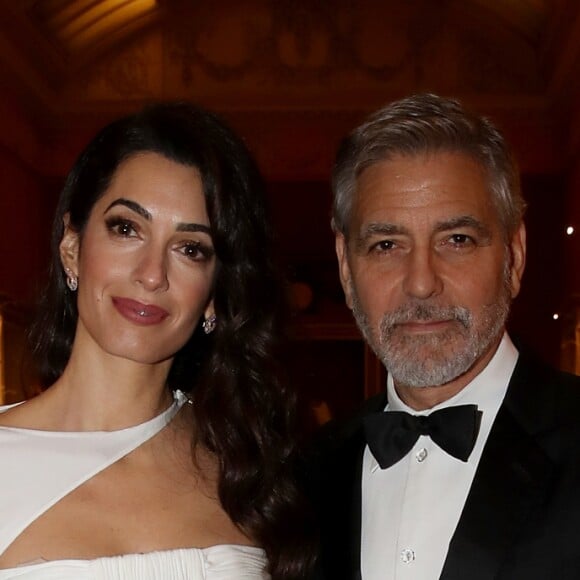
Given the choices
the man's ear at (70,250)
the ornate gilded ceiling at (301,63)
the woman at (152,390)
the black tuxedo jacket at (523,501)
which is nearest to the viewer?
the black tuxedo jacket at (523,501)

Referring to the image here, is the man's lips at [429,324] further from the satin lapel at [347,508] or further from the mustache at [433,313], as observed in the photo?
the satin lapel at [347,508]

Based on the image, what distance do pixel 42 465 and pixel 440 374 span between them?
3.01ft

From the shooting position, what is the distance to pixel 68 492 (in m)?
2.28

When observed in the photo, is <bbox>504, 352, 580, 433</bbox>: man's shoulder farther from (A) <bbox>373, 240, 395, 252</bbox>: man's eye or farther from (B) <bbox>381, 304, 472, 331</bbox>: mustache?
(A) <bbox>373, 240, 395, 252</bbox>: man's eye

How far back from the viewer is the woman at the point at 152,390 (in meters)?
2.24

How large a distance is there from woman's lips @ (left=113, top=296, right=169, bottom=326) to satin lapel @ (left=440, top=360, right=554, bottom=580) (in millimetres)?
804

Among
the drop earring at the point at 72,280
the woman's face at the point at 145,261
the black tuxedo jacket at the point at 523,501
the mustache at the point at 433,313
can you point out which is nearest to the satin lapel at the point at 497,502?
the black tuxedo jacket at the point at 523,501

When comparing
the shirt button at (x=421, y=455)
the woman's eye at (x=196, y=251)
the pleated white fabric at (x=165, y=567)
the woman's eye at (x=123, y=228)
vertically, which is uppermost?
the woman's eye at (x=123, y=228)

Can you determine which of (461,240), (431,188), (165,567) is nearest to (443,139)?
(431,188)

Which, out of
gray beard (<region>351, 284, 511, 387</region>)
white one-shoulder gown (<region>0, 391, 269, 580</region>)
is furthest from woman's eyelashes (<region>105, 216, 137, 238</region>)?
gray beard (<region>351, 284, 511, 387</region>)

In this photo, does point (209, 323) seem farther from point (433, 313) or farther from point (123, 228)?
point (433, 313)

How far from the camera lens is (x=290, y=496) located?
8.37ft

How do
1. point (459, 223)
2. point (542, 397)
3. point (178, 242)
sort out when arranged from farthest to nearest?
1. point (178, 242)
2. point (459, 223)
3. point (542, 397)

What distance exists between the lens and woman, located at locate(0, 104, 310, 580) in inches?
88.1
